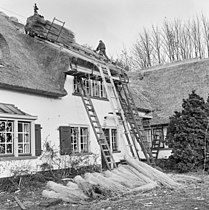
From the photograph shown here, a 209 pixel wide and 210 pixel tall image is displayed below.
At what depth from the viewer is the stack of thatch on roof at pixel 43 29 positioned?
15.0 m

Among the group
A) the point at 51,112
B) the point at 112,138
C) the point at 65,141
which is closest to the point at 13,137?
the point at 51,112

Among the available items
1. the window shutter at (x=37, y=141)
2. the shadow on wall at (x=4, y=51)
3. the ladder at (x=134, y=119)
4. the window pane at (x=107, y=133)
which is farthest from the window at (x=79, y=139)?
the shadow on wall at (x=4, y=51)

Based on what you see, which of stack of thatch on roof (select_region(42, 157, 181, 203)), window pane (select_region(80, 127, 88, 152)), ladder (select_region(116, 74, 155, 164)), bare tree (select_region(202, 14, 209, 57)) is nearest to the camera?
stack of thatch on roof (select_region(42, 157, 181, 203))

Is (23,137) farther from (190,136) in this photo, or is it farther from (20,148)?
(190,136)

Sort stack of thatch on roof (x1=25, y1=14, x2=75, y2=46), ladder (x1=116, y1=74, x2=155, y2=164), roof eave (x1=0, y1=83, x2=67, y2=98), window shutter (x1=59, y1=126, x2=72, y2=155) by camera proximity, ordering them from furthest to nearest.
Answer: stack of thatch on roof (x1=25, y1=14, x2=75, y2=46) < ladder (x1=116, y1=74, x2=155, y2=164) < window shutter (x1=59, y1=126, x2=72, y2=155) < roof eave (x1=0, y1=83, x2=67, y2=98)

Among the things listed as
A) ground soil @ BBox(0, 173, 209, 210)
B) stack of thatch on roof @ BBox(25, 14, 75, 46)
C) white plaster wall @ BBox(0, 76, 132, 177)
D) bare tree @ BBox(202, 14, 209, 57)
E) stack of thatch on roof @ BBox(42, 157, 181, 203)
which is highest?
bare tree @ BBox(202, 14, 209, 57)

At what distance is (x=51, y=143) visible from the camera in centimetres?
1246

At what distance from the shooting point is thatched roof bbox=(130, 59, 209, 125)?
2106 centimetres

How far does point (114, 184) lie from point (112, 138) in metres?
7.98

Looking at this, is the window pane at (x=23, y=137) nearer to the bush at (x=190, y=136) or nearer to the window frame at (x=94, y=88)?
the window frame at (x=94, y=88)

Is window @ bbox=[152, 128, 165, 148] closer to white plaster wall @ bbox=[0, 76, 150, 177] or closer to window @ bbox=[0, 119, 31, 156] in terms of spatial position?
white plaster wall @ bbox=[0, 76, 150, 177]

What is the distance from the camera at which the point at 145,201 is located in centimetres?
722

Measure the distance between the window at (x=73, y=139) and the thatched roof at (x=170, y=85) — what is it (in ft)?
22.7

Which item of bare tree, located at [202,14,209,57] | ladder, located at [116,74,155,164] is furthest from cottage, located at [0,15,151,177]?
bare tree, located at [202,14,209,57]
